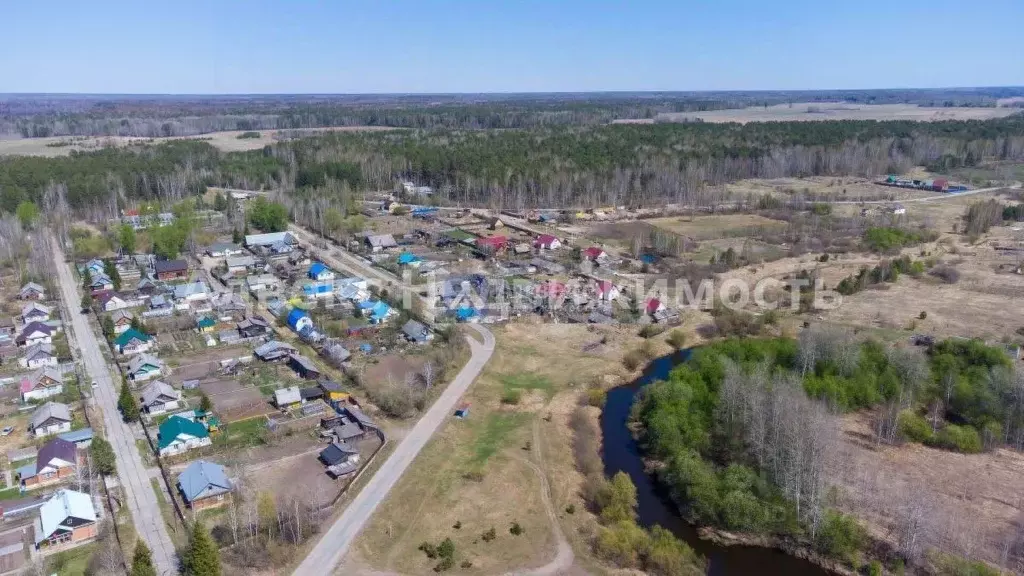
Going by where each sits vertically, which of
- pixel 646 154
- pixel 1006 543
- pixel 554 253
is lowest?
pixel 1006 543

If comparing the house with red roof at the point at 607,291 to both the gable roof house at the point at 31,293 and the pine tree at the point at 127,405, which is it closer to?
the pine tree at the point at 127,405

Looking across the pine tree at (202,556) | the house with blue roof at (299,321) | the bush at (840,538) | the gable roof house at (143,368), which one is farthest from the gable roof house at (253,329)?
the bush at (840,538)

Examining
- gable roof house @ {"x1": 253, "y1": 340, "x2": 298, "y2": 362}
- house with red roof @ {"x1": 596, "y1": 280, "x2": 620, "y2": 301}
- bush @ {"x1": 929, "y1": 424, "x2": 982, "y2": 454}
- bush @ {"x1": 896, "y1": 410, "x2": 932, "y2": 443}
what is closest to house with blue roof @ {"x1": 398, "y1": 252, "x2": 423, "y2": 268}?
house with red roof @ {"x1": 596, "y1": 280, "x2": 620, "y2": 301}

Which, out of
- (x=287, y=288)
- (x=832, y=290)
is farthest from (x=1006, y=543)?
(x=287, y=288)

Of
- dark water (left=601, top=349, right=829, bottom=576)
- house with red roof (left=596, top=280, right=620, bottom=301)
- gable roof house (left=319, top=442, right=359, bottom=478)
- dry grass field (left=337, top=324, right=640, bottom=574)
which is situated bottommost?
dark water (left=601, top=349, right=829, bottom=576)

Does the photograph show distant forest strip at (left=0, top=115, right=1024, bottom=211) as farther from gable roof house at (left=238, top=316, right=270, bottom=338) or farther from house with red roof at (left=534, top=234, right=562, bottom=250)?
gable roof house at (left=238, top=316, right=270, bottom=338)

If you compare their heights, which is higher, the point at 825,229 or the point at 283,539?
the point at 825,229

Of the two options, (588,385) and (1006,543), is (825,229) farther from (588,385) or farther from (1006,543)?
(1006,543)
